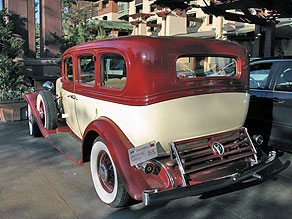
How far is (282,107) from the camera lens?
4090mm

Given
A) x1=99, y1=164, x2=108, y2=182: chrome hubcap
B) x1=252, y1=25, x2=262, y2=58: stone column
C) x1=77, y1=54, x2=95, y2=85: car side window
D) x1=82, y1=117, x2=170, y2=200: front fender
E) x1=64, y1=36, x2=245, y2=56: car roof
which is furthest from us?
x1=252, y1=25, x2=262, y2=58: stone column

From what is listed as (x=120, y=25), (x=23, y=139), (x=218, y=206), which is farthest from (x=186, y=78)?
(x=120, y=25)

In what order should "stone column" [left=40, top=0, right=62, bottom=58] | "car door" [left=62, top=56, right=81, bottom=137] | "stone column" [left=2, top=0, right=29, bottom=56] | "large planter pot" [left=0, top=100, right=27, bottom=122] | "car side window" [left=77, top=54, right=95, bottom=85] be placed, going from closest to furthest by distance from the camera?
"car side window" [left=77, top=54, right=95, bottom=85] → "car door" [left=62, top=56, right=81, bottom=137] → "large planter pot" [left=0, top=100, right=27, bottom=122] → "stone column" [left=2, top=0, right=29, bottom=56] → "stone column" [left=40, top=0, right=62, bottom=58]

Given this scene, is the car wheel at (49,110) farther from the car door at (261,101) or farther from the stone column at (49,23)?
the stone column at (49,23)

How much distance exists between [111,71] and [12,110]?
4473 millimetres

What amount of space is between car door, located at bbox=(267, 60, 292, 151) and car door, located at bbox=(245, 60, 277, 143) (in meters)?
0.09

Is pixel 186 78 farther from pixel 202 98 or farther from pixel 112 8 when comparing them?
pixel 112 8

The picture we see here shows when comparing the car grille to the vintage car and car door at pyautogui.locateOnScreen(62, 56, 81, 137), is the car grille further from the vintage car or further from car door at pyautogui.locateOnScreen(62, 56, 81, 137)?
car door at pyautogui.locateOnScreen(62, 56, 81, 137)

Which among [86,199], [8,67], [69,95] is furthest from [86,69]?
[8,67]

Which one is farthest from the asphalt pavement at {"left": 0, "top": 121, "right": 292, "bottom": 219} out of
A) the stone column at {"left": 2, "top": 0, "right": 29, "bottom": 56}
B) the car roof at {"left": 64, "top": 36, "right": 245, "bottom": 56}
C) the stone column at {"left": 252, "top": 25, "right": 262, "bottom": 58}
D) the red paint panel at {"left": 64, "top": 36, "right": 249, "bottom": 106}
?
the stone column at {"left": 252, "top": 25, "right": 262, "bottom": 58}

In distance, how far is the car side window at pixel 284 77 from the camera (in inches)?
162

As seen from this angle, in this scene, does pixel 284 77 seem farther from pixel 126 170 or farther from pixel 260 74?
pixel 126 170

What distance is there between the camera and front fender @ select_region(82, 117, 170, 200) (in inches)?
96.0

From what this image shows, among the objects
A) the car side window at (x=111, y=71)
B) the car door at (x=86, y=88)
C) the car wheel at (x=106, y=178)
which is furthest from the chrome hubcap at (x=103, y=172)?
the car side window at (x=111, y=71)
